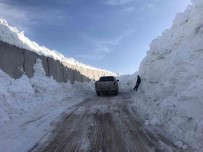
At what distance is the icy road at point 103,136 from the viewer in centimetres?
898

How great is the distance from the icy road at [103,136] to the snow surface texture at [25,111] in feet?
2.13

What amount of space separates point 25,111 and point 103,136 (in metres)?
6.32

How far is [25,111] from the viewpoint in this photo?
1512cm

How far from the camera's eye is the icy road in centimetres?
898

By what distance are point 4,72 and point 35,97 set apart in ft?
9.66

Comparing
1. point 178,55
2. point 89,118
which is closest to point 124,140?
point 89,118

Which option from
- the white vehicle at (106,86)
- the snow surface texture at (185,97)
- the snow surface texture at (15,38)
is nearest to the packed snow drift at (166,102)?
the snow surface texture at (185,97)

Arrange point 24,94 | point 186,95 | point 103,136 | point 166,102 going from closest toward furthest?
point 103,136
point 186,95
point 166,102
point 24,94

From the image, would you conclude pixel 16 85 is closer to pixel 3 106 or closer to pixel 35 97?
pixel 35 97

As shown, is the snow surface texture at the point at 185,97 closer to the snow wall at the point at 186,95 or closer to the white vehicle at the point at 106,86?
the snow wall at the point at 186,95

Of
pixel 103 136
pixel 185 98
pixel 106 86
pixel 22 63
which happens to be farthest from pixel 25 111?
pixel 106 86

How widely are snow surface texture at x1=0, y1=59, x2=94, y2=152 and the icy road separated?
651 mm

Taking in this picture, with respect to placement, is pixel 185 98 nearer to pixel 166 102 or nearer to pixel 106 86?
pixel 166 102

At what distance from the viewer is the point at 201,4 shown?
19.1m
